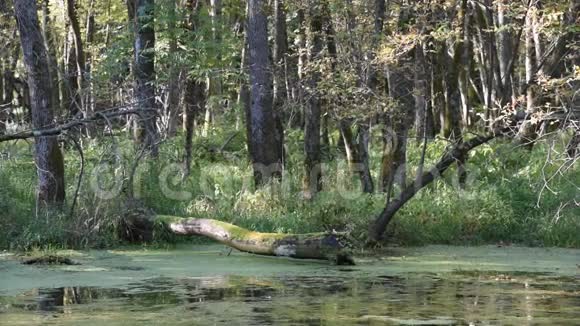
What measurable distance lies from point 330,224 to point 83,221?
3575 mm

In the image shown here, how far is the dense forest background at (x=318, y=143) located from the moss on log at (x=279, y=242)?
1.20 meters

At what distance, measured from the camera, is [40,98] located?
14.5m

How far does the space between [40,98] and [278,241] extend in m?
4.78

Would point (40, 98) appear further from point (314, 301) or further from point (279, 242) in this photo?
point (314, 301)

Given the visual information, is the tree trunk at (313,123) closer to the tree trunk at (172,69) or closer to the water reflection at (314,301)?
the tree trunk at (172,69)

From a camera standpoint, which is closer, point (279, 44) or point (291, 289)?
point (291, 289)

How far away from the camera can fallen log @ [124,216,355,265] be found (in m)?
11.8

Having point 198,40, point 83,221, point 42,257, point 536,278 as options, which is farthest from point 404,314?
point 198,40

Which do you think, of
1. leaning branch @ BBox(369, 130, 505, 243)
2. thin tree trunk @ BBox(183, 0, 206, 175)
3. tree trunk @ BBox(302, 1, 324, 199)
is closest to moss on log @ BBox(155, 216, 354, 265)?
leaning branch @ BBox(369, 130, 505, 243)

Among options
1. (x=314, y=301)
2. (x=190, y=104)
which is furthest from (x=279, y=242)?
(x=190, y=104)

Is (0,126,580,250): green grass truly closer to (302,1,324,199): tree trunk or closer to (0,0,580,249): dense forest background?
(0,0,580,249): dense forest background

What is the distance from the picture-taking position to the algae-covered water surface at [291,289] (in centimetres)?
844

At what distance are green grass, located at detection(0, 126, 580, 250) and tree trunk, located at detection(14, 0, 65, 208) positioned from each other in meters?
0.42

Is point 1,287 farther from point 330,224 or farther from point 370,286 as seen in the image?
point 330,224
